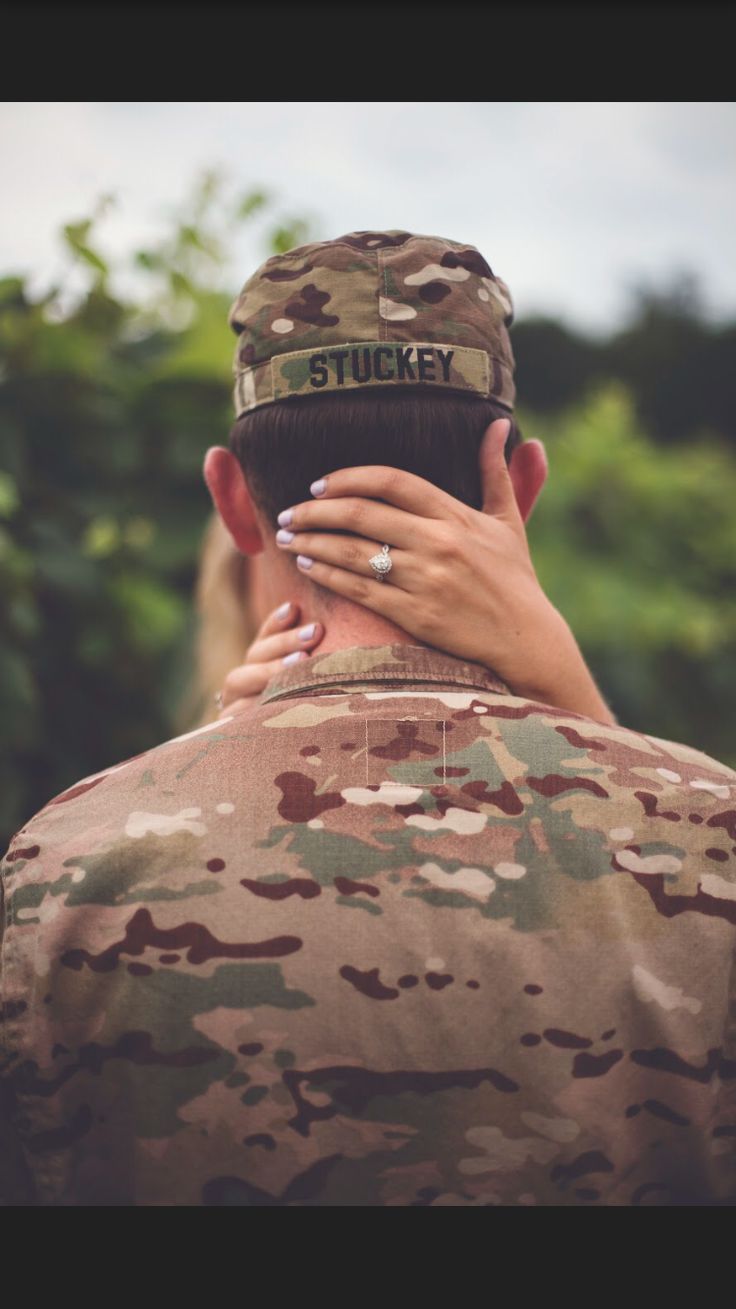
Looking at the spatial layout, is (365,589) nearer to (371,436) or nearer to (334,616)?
(334,616)

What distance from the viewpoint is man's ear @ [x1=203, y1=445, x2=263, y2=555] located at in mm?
1915

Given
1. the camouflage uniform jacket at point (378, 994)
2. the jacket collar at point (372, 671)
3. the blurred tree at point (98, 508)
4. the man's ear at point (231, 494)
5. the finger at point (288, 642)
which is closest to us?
the camouflage uniform jacket at point (378, 994)

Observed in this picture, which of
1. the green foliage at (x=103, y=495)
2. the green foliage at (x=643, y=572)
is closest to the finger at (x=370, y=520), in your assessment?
the green foliage at (x=103, y=495)

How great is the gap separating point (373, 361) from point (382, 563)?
1.09 feet

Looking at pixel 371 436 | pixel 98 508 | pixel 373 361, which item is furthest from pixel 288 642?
pixel 98 508

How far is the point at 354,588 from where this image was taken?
174 centimetres

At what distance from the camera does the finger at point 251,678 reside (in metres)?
1.82

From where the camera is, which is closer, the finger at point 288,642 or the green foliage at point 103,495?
the finger at point 288,642

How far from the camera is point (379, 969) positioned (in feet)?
4.64

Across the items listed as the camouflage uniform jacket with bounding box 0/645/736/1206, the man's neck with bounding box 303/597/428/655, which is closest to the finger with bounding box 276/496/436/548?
the man's neck with bounding box 303/597/428/655

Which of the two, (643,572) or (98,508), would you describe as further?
(643,572)

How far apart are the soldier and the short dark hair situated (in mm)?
413

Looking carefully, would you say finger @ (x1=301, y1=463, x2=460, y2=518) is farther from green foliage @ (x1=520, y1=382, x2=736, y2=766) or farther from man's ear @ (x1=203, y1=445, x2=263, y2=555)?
green foliage @ (x1=520, y1=382, x2=736, y2=766)

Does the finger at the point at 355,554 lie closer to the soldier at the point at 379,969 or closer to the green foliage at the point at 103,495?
the soldier at the point at 379,969
